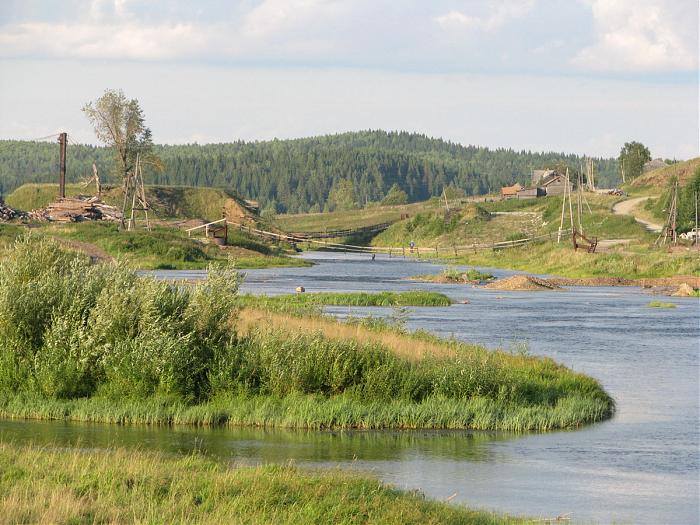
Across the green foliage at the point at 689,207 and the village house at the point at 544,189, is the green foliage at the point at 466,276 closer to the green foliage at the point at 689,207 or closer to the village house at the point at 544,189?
the green foliage at the point at 689,207

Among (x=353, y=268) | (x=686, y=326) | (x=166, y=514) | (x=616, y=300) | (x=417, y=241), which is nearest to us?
(x=166, y=514)

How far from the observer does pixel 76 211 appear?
10800 cm

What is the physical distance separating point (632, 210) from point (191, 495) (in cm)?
12479

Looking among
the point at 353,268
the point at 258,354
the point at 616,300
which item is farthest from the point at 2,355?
the point at 353,268

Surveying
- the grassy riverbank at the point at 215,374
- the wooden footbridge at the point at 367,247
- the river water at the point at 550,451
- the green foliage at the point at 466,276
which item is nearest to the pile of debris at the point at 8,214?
the wooden footbridge at the point at 367,247

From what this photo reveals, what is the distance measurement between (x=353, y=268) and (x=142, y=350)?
74.1 metres

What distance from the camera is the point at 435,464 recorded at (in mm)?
21016

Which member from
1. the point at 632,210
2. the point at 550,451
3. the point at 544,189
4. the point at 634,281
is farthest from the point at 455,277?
the point at 544,189

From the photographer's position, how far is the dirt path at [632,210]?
11895 centimetres

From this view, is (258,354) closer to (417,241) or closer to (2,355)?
(2,355)

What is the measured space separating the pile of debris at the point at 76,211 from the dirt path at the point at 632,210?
5594 centimetres

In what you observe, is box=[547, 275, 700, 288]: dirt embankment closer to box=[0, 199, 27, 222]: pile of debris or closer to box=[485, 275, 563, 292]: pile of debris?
box=[485, 275, 563, 292]: pile of debris

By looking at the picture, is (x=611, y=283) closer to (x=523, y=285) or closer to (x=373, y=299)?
(x=523, y=285)

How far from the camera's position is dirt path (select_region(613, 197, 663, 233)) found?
390ft
